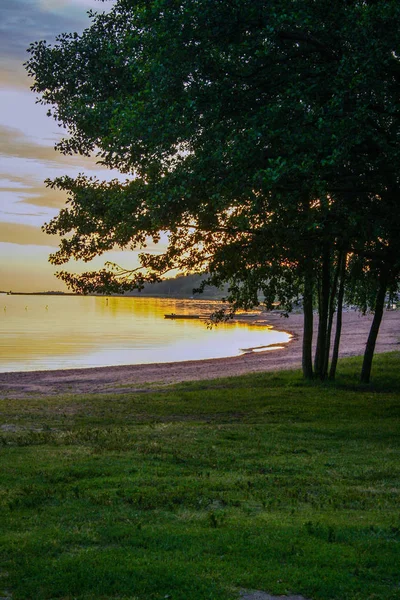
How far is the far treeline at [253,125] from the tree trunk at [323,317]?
6541 millimetres

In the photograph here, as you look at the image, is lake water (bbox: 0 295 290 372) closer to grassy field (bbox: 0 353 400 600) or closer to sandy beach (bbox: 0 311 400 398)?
sandy beach (bbox: 0 311 400 398)

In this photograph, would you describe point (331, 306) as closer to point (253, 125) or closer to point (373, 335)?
point (373, 335)

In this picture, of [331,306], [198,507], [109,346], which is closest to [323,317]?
[331,306]

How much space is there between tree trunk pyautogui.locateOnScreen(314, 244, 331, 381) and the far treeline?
6541mm

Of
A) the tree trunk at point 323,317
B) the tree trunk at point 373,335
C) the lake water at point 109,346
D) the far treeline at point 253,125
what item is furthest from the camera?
the lake water at point 109,346

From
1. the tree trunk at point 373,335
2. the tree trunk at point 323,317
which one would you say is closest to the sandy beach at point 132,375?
the tree trunk at point 323,317

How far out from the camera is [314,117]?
54.7 ft

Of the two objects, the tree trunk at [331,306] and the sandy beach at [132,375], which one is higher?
the tree trunk at [331,306]

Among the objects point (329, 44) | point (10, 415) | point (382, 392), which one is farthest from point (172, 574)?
point (382, 392)

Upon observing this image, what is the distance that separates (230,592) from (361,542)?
241cm

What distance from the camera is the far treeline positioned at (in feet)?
52.4

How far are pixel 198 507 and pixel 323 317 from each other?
2124cm

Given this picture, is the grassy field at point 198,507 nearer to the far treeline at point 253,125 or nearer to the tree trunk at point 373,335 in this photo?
the far treeline at point 253,125

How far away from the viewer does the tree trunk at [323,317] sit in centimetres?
3009
